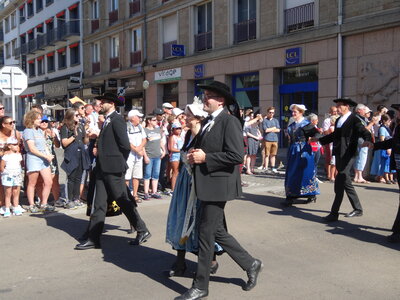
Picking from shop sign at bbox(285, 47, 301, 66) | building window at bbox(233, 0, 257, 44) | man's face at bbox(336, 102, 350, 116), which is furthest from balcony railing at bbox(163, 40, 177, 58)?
man's face at bbox(336, 102, 350, 116)

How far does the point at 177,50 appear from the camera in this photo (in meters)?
21.8

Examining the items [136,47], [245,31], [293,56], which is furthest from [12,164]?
[136,47]

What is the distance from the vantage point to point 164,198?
8586mm

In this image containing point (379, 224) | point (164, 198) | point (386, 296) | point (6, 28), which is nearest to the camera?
point (386, 296)

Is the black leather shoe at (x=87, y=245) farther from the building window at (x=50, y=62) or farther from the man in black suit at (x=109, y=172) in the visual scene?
the building window at (x=50, y=62)

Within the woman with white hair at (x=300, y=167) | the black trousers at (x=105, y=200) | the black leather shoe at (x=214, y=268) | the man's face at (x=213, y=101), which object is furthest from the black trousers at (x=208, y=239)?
the woman with white hair at (x=300, y=167)

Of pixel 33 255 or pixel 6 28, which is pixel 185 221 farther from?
pixel 6 28

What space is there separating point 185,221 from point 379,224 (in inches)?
137

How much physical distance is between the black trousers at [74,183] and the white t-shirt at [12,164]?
0.93 metres

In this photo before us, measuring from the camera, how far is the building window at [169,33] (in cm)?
2294

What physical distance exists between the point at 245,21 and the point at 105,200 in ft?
49.3

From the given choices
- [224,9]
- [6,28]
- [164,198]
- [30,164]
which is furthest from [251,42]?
Answer: [6,28]

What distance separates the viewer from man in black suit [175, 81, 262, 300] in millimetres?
3680

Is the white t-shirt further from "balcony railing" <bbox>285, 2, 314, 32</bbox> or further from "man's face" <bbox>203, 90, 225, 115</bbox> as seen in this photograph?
"balcony railing" <bbox>285, 2, 314, 32</bbox>
